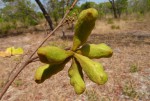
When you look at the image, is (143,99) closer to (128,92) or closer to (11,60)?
(128,92)

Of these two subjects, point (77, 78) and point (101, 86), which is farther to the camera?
point (101, 86)

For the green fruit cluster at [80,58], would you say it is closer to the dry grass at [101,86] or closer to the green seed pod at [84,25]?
the green seed pod at [84,25]

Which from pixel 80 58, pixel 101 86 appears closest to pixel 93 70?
pixel 80 58

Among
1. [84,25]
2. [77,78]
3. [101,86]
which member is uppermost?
[84,25]

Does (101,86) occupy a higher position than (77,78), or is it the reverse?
(77,78)

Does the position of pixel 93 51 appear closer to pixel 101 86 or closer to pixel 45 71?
pixel 45 71

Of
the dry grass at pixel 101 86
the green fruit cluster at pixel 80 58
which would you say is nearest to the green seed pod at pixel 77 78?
the green fruit cluster at pixel 80 58
